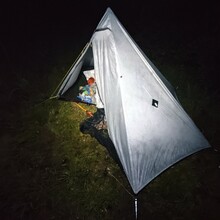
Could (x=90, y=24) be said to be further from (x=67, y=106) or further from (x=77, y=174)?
(x=77, y=174)

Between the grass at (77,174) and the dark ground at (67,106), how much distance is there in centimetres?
2

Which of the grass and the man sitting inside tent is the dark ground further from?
the man sitting inside tent

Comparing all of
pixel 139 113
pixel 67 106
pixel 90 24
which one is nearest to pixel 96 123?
pixel 67 106

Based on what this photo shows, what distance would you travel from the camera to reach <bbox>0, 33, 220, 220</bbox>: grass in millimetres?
Result: 4160

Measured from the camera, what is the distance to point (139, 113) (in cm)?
395

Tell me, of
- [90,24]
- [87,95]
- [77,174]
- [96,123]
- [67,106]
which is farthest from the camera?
[90,24]

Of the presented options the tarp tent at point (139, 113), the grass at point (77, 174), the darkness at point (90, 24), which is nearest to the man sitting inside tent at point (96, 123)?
the grass at point (77, 174)

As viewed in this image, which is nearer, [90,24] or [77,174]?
[77,174]

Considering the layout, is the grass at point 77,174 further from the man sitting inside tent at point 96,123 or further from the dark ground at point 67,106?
the man sitting inside tent at point 96,123

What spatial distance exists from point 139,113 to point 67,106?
8.64ft

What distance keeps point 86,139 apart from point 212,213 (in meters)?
2.84

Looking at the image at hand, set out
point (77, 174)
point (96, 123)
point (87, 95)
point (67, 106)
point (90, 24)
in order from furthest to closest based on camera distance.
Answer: point (90, 24) < point (67, 106) < point (87, 95) < point (96, 123) < point (77, 174)

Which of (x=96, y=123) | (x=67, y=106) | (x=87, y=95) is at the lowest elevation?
(x=96, y=123)

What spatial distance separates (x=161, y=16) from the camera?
947cm
